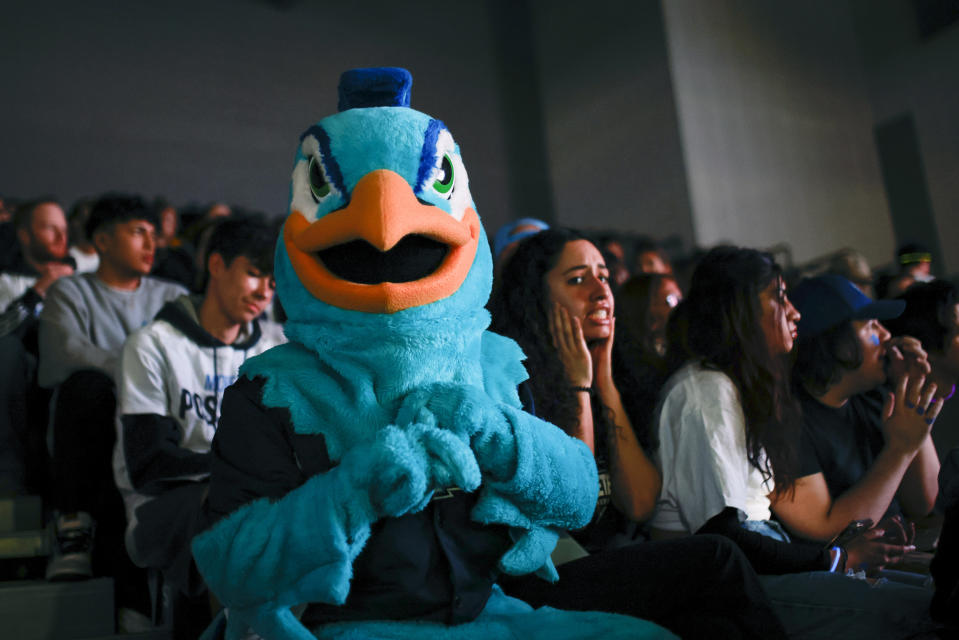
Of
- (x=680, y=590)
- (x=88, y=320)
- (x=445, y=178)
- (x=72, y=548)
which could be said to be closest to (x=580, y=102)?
(x=88, y=320)

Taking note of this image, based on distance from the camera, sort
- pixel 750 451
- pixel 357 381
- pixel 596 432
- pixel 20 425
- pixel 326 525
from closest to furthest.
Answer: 1. pixel 326 525
2. pixel 357 381
3. pixel 750 451
4. pixel 596 432
5. pixel 20 425

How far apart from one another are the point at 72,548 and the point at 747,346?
5.09 ft

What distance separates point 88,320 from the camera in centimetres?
230

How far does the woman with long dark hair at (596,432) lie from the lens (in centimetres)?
106

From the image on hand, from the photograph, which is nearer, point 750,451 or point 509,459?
point 509,459

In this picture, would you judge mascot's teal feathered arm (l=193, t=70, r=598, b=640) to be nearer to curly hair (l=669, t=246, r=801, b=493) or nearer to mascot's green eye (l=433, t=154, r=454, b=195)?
mascot's green eye (l=433, t=154, r=454, b=195)

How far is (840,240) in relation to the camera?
605 cm

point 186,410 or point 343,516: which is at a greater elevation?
point 186,410

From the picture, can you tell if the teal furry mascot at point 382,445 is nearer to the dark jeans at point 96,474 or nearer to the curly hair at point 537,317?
the curly hair at point 537,317

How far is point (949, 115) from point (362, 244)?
6.31 meters

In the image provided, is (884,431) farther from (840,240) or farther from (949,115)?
(949,115)

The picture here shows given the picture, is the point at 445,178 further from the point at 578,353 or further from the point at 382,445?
the point at 578,353

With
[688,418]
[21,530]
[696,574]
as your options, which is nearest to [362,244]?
[696,574]

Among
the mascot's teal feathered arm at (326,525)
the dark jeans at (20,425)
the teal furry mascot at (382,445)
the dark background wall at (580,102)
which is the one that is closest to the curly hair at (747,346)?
the teal furry mascot at (382,445)
